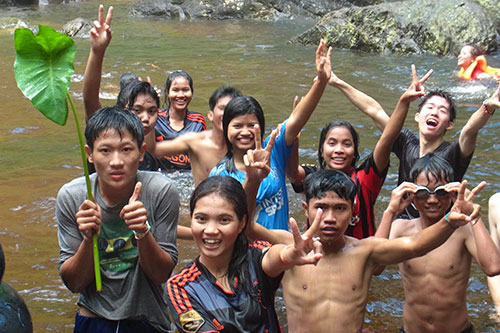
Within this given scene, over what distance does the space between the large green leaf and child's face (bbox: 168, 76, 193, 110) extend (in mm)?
3099

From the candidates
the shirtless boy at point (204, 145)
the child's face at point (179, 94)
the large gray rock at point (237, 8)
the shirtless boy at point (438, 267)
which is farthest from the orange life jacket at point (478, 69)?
the large gray rock at point (237, 8)

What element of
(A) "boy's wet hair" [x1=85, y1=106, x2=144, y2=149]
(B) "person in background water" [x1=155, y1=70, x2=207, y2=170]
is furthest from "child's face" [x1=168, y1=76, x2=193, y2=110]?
(A) "boy's wet hair" [x1=85, y1=106, x2=144, y2=149]

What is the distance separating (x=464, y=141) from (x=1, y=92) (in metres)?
7.79

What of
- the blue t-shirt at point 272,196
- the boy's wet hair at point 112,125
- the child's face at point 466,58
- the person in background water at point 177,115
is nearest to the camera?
the boy's wet hair at point 112,125

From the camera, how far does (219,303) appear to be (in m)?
2.76

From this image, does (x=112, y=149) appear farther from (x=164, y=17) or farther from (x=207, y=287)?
(x=164, y=17)

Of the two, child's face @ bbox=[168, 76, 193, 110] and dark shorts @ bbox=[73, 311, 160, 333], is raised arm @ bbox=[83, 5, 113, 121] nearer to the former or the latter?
dark shorts @ bbox=[73, 311, 160, 333]

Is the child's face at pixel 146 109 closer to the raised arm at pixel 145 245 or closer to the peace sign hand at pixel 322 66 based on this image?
the peace sign hand at pixel 322 66

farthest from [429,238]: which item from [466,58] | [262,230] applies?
[466,58]

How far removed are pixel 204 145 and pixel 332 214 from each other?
160 cm

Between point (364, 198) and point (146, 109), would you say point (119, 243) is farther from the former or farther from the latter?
point (364, 198)

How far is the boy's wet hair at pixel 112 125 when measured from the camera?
284cm

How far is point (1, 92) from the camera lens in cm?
1002

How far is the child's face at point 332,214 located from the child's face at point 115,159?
0.91 m
